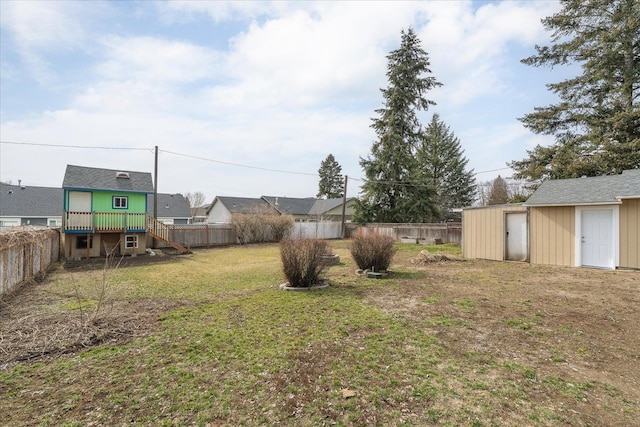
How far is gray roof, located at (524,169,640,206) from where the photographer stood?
961 cm

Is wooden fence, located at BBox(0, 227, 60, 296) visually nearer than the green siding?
Yes

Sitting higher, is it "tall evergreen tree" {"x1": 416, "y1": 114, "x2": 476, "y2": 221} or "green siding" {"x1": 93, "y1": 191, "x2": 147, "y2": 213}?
"tall evergreen tree" {"x1": 416, "y1": 114, "x2": 476, "y2": 221}

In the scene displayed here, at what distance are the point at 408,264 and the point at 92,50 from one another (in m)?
12.5

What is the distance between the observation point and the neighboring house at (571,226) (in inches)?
376

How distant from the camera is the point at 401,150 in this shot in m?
25.8

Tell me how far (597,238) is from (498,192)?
2809cm

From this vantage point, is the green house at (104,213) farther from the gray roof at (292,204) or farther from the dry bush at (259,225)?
the gray roof at (292,204)

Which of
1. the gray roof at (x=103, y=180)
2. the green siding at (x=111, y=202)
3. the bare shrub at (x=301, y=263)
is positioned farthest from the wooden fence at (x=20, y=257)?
the bare shrub at (x=301, y=263)

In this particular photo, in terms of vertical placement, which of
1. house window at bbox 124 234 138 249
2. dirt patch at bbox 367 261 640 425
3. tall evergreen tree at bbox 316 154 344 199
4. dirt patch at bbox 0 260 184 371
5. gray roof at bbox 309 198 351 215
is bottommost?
dirt patch at bbox 0 260 184 371

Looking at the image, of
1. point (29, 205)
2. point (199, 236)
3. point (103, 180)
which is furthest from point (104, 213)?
point (29, 205)

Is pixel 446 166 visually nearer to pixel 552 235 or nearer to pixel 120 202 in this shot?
pixel 552 235

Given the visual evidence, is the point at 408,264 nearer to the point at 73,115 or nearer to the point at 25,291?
the point at 25,291

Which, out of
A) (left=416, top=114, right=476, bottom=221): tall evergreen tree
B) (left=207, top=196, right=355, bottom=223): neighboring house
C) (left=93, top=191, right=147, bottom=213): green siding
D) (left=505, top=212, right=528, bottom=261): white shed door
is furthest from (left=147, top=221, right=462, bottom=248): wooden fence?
(left=207, top=196, right=355, bottom=223): neighboring house

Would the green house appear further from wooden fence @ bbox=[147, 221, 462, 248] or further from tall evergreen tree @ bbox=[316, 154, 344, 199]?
tall evergreen tree @ bbox=[316, 154, 344, 199]
